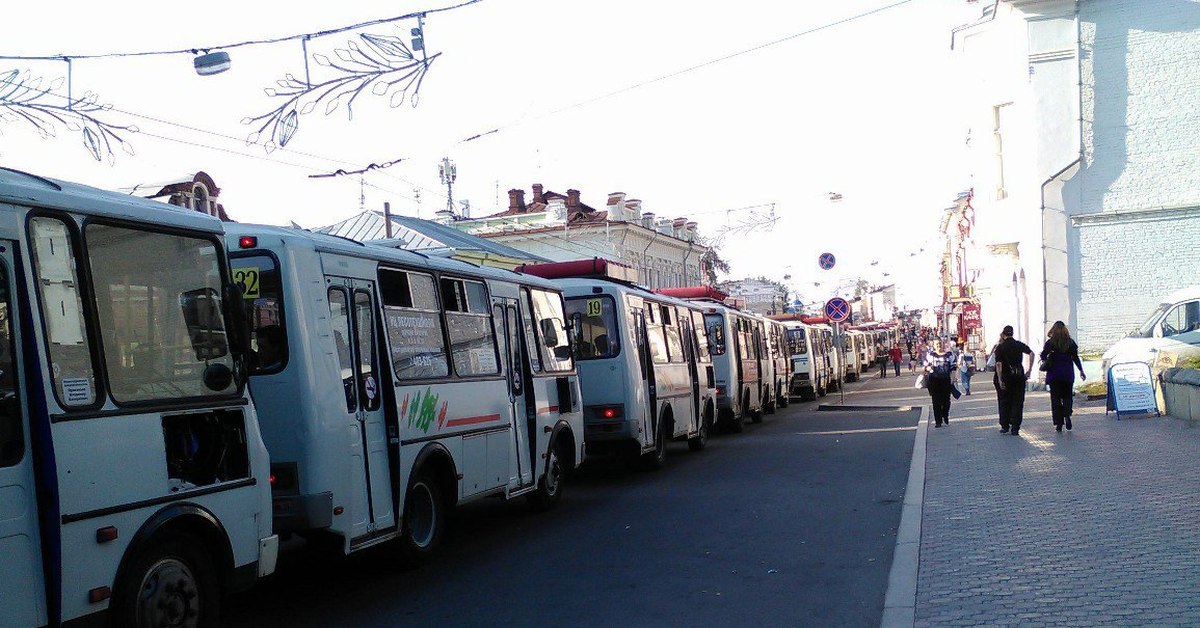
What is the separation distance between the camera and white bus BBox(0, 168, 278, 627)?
17.3 feet

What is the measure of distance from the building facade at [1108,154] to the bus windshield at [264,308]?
78.6 ft

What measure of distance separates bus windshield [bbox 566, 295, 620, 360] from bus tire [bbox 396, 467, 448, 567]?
588 centimetres

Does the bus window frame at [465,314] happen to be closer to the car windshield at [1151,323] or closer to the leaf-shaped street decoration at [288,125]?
the leaf-shaped street decoration at [288,125]

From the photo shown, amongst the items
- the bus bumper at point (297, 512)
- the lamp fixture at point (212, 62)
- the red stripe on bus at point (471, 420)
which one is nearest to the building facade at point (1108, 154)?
the red stripe on bus at point (471, 420)

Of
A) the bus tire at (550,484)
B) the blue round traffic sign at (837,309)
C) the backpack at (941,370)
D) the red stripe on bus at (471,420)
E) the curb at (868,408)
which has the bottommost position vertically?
the curb at (868,408)

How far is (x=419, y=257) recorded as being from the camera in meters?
10.2

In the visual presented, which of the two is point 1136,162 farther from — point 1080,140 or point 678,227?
point 678,227

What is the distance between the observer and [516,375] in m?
12.0

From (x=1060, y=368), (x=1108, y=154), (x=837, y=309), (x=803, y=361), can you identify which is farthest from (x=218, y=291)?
(x=803, y=361)

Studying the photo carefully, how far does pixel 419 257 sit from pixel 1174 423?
13.4 metres

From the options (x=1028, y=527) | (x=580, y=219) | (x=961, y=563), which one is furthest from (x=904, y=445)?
(x=580, y=219)

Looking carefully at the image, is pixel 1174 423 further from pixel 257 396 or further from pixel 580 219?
pixel 580 219

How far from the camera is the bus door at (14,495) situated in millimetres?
5109

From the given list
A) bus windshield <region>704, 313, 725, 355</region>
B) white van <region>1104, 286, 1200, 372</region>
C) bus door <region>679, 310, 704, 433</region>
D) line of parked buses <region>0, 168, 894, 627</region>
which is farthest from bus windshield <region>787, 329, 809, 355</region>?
line of parked buses <region>0, 168, 894, 627</region>
